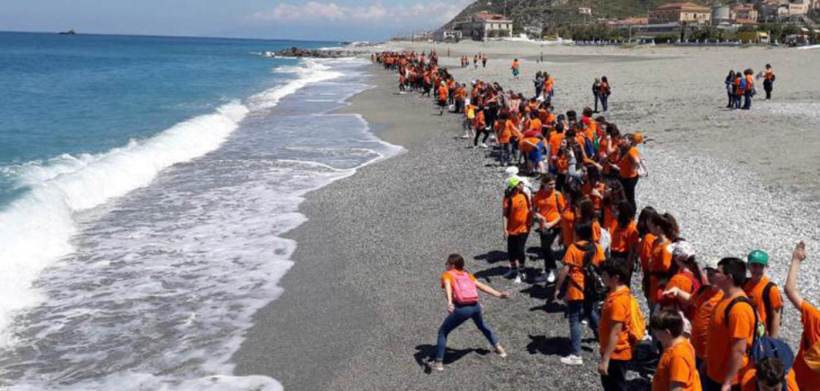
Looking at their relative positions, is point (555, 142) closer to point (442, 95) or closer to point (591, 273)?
point (591, 273)

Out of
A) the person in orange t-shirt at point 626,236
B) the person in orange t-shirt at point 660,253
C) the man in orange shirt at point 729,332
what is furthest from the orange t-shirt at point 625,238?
the man in orange shirt at point 729,332

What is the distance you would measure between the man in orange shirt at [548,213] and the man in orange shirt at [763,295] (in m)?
3.65

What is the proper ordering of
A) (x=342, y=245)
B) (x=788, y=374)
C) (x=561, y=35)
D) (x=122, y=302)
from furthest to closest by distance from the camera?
1. (x=561, y=35)
2. (x=342, y=245)
3. (x=122, y=302)
4. (x=788, y=374)

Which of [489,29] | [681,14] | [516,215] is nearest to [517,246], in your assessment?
[516,215]

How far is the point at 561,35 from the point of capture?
150625 millimetres

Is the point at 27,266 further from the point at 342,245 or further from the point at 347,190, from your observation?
the point at 347,190

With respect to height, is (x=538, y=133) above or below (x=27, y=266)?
above

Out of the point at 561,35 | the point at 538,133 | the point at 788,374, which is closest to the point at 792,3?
the point at 561,35

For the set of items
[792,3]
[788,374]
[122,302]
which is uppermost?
[792,3]

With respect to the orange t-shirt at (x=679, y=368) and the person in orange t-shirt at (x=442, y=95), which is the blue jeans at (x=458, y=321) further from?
the person in orange t-shirt at (x=442, y=95)

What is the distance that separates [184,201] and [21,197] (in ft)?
11.8

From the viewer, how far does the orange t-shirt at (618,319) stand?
552cm

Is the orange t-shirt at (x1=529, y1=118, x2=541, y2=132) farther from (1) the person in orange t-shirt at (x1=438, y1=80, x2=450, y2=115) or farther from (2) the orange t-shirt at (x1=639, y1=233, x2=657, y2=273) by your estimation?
(1) the person in orange t-shirt at (x1=438, y1=80, x2=450, y2=115)

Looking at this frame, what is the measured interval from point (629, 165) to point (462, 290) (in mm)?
5276
